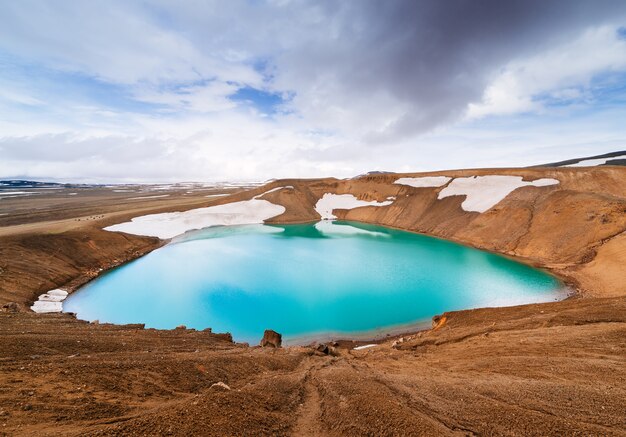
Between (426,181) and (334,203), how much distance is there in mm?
19012

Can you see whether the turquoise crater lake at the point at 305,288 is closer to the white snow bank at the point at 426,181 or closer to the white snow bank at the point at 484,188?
the white snow bank at the point at 484,188

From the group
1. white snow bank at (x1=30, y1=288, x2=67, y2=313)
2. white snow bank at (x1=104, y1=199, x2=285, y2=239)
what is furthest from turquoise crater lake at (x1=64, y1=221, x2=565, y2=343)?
white snow bank at (x1=104, y1=199, x2=285, y2=239)

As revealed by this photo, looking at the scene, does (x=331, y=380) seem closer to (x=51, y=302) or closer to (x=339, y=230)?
(x=51, y=302)

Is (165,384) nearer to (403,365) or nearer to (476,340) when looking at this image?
(403,365)

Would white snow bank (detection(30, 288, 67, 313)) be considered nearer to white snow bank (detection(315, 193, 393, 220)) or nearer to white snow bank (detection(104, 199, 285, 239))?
white snow bank (detection(104, 199, 285, 239))

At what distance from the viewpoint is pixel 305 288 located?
20547 mm

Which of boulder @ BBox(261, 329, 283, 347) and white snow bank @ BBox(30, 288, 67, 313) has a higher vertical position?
boulder @ BBox(261, 329, 283, 347)

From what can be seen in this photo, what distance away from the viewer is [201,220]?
4956 cm

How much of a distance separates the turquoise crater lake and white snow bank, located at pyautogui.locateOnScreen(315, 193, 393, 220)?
83.2 ft

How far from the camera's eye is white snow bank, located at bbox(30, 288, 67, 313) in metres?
17.3

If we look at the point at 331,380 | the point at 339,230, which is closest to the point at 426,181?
the point at 339,230

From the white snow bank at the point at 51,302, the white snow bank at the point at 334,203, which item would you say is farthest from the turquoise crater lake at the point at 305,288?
the white snow bank at the point at 334,203

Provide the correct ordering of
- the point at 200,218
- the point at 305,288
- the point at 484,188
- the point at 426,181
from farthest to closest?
the point at 426,181 < the point at 200,218 < the point at 484,188 < the point at 305,288

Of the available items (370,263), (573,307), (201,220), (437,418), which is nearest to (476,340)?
(573,307)
